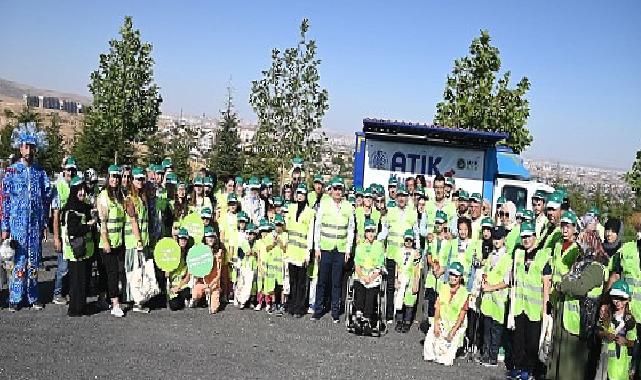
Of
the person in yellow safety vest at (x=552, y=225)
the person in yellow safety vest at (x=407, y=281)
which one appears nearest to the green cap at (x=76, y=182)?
the person in yellow safety vest at (x=407, y=281)

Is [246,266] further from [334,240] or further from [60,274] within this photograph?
[60,274]

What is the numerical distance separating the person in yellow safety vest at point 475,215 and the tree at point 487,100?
10351 mm

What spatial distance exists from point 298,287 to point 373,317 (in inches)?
50.9

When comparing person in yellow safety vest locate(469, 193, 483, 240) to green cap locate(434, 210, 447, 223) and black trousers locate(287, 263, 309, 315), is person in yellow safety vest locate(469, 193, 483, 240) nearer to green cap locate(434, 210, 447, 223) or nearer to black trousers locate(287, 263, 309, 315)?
green cap locate(434, 210, 447, 223)

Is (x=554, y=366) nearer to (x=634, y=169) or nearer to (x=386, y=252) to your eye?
(x=386, y=252)

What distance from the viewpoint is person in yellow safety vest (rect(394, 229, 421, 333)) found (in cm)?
875

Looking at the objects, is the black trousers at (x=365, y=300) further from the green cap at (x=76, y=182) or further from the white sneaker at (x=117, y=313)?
the green cap at (x=76, y=182)

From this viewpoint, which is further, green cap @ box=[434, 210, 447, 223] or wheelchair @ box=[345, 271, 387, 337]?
green cap @ box=[434, 210, 447, 223]

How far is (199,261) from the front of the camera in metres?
9.05

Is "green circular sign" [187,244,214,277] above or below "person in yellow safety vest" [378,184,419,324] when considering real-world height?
below

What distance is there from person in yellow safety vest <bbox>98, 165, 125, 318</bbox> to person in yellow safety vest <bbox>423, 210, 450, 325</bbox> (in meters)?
4.32

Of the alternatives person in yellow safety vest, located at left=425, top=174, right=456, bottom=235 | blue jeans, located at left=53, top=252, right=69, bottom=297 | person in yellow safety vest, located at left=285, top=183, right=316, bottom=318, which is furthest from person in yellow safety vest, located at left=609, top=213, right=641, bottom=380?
blue jeans, located at left=53, top=252, right=69, bottom=297

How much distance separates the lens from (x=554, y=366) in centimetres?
615

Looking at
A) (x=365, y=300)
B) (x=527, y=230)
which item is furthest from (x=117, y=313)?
(x=527, y=230)
